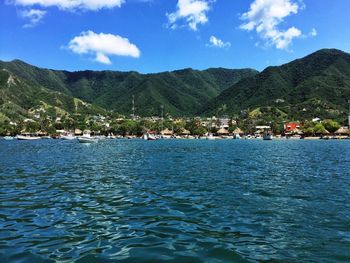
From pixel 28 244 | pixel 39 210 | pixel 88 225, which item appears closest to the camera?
pixel 28 244

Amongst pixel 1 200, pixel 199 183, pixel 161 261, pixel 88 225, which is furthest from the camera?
pixel 199 183

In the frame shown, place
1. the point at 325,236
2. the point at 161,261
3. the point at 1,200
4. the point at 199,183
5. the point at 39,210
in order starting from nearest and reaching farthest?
the point at 161,261
the point at 325,236
the point at 39,210
the point at 1,200
the point at 199,183

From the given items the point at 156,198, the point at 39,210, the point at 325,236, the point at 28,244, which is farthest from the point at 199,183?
the point at 28,244

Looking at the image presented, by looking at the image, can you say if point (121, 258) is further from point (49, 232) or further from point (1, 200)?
point (1, 200)

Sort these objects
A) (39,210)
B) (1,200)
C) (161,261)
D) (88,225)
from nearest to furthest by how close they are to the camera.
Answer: (161,261) < (88,225) < (39,210) < (1,200)

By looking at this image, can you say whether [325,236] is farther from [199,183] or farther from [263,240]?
[199,183]

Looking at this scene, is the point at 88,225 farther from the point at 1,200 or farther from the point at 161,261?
the point at 1,200

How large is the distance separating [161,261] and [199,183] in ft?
58.4

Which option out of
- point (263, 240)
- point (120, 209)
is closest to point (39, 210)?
point (120, 209)

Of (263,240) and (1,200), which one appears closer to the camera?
(263,240)

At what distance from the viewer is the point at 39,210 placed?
18453 mm

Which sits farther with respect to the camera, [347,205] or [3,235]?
[347,205]

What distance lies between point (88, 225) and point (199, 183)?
47.2ft

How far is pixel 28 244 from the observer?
12.5 m
